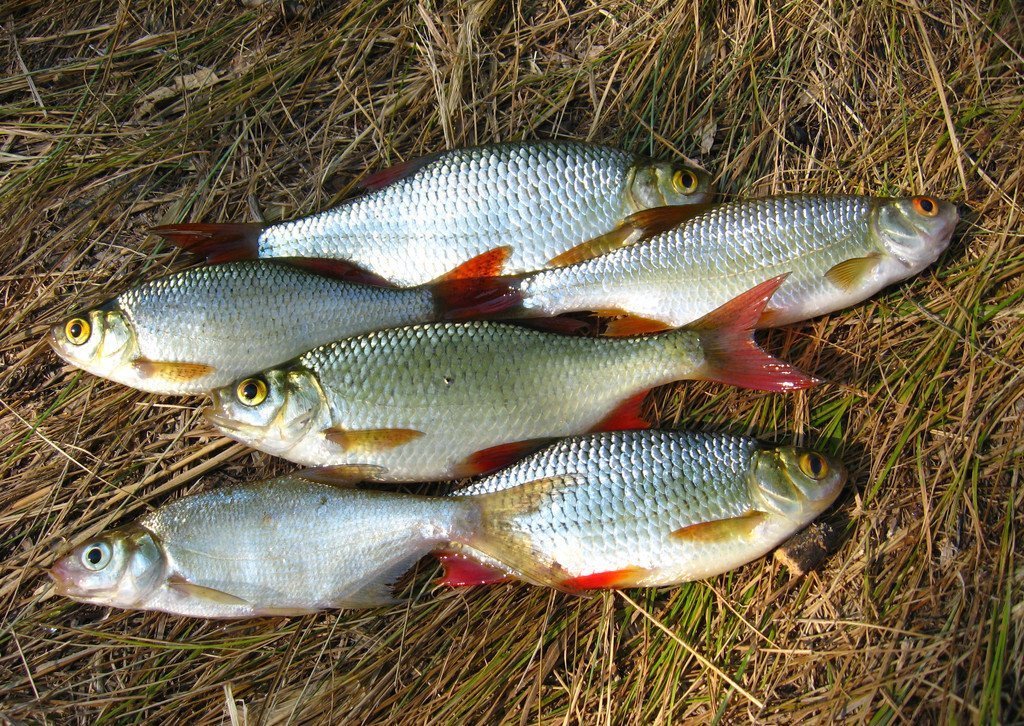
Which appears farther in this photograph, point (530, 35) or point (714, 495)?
point (530, 35)

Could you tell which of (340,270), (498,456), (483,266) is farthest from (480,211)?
(498,456)

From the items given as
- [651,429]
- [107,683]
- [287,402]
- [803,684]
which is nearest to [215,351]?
[287,402]

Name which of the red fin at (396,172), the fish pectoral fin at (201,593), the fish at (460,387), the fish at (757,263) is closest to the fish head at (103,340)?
the fish at (460,387)

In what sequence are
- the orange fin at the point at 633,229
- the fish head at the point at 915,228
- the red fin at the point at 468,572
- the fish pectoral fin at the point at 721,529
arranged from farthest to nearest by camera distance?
the orange fin at the point at 633,229, the fish head at the point at 915,228, the red fin at the point at 468,572, the fish pectoral fin at the point at 721,529

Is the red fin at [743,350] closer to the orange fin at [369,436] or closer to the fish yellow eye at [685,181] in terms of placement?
the fish yellow eye at [685,181]

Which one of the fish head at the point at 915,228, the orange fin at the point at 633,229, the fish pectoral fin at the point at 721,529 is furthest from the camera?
the orange fin at the point at 633,229

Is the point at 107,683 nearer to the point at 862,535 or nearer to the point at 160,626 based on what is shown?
the point at 160,626
